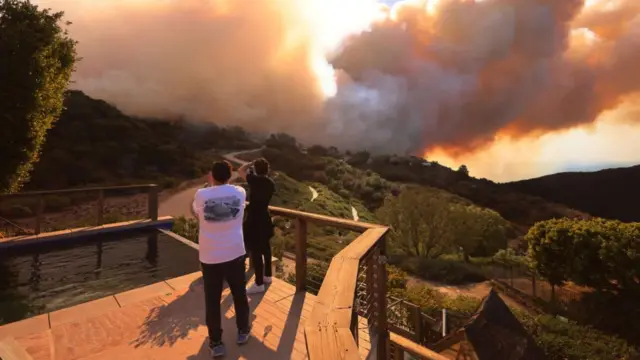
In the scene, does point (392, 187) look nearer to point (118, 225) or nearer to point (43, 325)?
point (118, 225)

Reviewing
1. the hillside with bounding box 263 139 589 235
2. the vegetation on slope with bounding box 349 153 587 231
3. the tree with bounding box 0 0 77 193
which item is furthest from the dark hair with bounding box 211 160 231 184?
the vegetation on slope with bounding box 349 153 587 231

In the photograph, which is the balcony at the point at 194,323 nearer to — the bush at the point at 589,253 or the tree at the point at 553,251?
the bush at the point at 589,253

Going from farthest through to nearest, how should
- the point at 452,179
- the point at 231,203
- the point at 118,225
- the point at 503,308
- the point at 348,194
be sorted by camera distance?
the point at 452,179 < the point at 348,194 < the point at 503,308 < the point at 118,225 < the point at 231,203

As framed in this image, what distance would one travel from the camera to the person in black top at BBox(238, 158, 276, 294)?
4516mm

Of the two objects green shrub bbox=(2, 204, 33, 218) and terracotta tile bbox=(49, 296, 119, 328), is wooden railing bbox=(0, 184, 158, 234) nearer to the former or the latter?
terracotta tile bbox=(49, 296, 119, 328)

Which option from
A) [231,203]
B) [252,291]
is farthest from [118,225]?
[231,203]

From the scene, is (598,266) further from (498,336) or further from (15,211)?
(15,211)

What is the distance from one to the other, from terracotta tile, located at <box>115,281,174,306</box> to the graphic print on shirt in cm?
267

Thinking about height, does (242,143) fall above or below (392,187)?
above

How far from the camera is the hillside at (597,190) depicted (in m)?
52.5

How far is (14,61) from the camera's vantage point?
7.73 meters

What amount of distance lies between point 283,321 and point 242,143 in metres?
73.8

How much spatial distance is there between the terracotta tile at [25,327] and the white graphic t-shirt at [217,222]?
265cm

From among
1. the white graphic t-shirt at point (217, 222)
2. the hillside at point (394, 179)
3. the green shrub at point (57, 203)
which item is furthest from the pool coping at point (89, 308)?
the hillside at point (394, 179)
